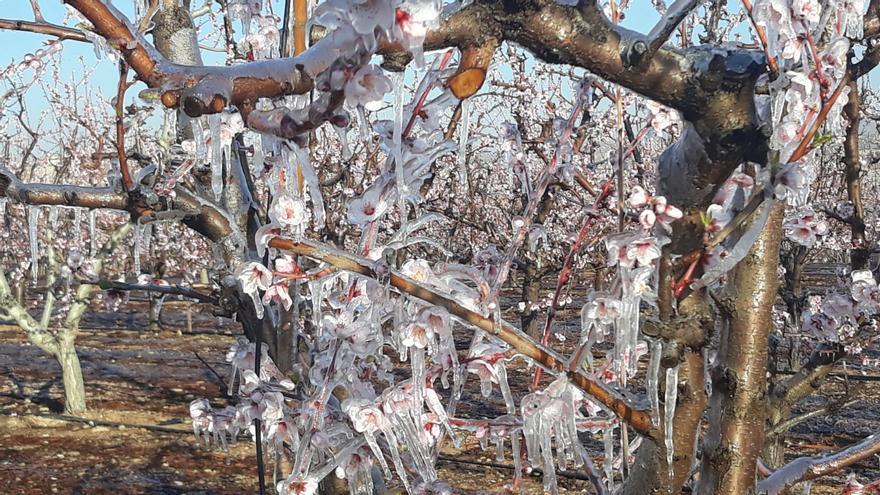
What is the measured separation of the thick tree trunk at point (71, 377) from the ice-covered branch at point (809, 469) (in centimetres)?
862

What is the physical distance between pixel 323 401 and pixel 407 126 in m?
0.87

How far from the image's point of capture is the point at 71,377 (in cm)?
880

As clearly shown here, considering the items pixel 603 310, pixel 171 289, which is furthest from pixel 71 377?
pixel 603 310

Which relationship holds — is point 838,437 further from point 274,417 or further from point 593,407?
point 274,417

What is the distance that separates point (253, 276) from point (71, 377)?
7.99m

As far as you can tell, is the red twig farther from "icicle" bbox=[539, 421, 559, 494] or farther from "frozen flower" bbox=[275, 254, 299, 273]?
"frozen flower" bbox=[275, 254, 299, 273]

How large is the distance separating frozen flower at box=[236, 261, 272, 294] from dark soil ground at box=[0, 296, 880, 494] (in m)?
2.75

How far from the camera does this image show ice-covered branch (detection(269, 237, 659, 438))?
1425mm

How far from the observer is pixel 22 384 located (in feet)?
35.6

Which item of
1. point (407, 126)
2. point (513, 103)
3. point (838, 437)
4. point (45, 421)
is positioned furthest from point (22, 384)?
point (407, 126)

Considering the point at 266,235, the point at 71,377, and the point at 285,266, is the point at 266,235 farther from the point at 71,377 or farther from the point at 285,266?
the point at 71,377

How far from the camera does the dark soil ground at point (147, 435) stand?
674cm

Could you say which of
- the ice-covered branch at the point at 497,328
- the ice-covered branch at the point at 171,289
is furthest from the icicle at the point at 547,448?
the ice-covered branch at the point at 171,289

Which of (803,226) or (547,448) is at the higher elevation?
(803,226)
